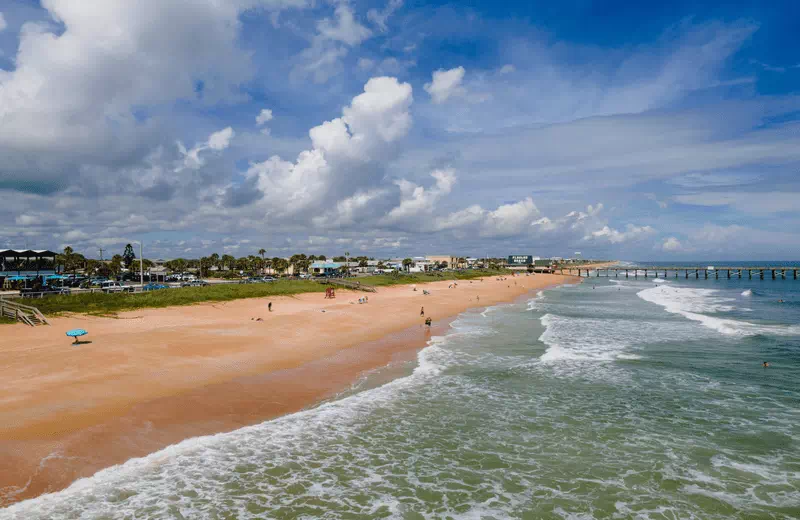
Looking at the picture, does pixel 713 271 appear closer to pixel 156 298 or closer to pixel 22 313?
pixel 156 298

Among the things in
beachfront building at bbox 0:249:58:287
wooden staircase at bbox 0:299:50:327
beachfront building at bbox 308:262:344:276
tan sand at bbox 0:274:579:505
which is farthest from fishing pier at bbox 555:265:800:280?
beachfront building at bbox 0:249:58:287

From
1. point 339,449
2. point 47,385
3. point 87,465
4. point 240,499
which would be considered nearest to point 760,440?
point 339,449

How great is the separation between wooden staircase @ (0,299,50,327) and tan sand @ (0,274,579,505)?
3.36 ft

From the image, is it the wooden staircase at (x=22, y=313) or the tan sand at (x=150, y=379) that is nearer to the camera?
the tan sand at (x=150, y=379)

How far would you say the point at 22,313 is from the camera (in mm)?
29828

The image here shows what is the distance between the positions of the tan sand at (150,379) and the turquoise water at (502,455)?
116 cm

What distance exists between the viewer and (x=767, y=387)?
1855 cm

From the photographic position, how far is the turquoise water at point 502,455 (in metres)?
9.78

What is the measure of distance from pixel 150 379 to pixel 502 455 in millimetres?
14539

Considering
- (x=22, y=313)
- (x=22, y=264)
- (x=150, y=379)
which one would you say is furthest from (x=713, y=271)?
(x=22, y=264)

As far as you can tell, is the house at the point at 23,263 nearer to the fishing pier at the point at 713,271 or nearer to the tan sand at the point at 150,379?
the tan sand at the point at 150,379

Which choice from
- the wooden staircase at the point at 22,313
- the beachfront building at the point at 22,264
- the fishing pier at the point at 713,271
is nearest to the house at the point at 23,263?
the beachfront building at the point at 22,264

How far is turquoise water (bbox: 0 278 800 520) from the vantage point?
9781mm

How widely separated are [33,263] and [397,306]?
5487 cm
